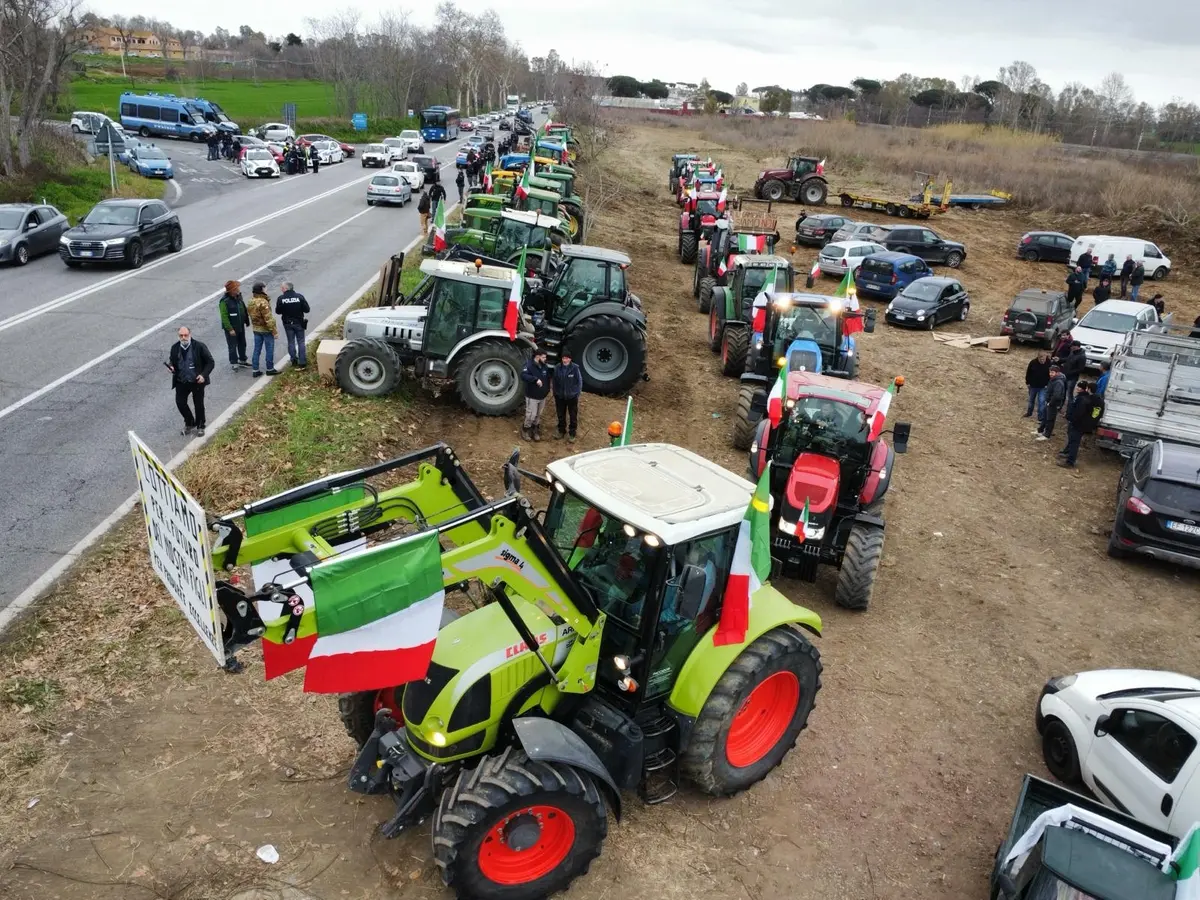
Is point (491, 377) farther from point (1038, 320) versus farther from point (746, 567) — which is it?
point (1038, 320)

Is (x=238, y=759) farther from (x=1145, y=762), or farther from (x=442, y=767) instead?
(x=1145, y=762)

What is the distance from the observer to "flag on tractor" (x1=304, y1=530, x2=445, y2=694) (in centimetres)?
407

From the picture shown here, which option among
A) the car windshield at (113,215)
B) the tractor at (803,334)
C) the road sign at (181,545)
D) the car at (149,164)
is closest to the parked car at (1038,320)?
the tractor at (803,334)

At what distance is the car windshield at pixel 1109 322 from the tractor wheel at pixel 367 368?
50.7 ft

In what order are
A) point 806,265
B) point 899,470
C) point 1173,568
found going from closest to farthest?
point 1173,568 < point 899,470 < point 806,265

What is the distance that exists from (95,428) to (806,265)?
23.6 metres

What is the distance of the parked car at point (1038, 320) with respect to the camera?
20562 millimetres

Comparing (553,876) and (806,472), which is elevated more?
(806,472)

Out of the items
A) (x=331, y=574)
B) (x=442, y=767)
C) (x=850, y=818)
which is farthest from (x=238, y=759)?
(x=850, y=818)

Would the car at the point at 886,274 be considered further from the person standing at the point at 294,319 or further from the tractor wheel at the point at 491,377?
the person standing at the point at 294,319

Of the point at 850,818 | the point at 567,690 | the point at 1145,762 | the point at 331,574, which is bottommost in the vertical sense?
the point at 850,818

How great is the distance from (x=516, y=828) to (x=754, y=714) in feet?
7.58

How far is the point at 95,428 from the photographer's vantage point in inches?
436

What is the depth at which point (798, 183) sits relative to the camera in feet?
133
